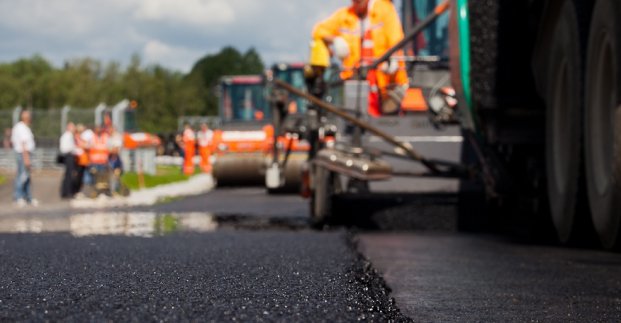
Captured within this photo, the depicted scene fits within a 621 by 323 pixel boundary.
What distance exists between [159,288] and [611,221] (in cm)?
263

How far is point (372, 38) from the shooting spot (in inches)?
398

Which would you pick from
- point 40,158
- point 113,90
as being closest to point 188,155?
point 40,158

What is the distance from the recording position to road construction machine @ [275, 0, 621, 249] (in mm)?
5645

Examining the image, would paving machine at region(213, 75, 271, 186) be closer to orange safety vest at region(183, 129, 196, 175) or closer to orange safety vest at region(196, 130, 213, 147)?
orange safety vest at region(183, 129, 196, 175)

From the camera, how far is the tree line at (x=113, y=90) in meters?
84.8

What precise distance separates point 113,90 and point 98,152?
70.5 metres

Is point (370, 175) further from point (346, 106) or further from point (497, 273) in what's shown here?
point (497, 273)

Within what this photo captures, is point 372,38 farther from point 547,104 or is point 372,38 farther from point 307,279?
point 307,279

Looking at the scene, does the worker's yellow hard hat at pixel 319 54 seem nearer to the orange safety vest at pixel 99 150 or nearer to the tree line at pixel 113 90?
the orange safety vest at pixel 99 150

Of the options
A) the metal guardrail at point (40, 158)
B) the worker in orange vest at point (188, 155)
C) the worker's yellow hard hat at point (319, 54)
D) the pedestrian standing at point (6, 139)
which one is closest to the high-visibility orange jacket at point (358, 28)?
the worker's yellow hard hat at point (319, 54)

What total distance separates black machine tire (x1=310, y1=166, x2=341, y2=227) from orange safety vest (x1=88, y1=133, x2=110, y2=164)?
1050cm

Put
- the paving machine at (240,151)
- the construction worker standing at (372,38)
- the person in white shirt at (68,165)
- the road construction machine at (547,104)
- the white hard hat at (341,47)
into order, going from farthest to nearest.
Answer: the paving machine at (240,151) → the person in white shirt at (68,165) → the construction worker standing at (372,38) → the white hard hat at (341,47) → the road construction machine at (547,104)

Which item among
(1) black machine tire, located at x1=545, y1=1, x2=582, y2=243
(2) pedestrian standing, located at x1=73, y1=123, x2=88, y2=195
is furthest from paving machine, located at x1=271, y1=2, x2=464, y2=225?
(2) pedestrian standing, located at x1=73, y1=123, x2=88, y2=195

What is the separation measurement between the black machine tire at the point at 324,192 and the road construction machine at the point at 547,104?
1.40 metres
